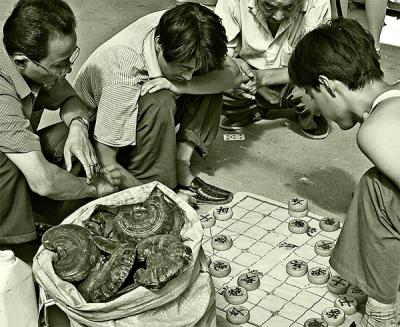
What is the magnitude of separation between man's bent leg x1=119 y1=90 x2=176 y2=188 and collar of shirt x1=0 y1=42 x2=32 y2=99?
1.74 feet

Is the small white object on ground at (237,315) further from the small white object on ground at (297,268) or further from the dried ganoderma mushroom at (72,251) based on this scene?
the dried ganoderma mushroom at (72,251)

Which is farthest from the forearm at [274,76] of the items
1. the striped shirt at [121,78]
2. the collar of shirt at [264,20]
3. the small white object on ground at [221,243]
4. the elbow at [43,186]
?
the elbow at [43,186]

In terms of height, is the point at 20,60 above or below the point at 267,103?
above

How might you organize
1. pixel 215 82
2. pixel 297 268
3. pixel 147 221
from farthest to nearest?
pixel 215 82, pixel 297 268, pixel 147 221

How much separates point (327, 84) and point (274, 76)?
41.4 inches

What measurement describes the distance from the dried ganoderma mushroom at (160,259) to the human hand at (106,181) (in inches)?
19.7

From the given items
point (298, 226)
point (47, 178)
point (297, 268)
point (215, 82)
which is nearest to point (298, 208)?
point (298, 226)

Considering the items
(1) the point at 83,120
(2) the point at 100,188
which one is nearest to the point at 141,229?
(2) the point at 100,188

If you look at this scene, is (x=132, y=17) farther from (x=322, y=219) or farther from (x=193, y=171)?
(x=322, y=219)

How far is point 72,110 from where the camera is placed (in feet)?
8.88

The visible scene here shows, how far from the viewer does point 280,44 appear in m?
3.39

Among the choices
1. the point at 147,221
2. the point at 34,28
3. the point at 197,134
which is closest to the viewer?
the point at 147,221

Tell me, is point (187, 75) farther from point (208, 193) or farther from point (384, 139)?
point (384, 139)

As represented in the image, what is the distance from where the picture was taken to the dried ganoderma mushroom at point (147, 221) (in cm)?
216
